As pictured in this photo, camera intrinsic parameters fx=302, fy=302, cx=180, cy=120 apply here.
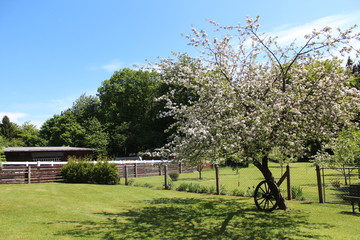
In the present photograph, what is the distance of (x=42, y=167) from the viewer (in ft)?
68.6

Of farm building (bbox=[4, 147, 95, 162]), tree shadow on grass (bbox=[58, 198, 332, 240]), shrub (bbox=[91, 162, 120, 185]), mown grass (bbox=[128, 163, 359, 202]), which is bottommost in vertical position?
mown grass (bbox=[128, 163, 359, 202])

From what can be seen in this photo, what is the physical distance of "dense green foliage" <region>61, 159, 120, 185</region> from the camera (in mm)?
20188

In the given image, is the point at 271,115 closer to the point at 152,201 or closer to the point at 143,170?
the point at 152,201

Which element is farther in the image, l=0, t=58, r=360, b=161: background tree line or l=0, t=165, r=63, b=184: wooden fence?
l=0, t=58, r=360, b=161: background tree line

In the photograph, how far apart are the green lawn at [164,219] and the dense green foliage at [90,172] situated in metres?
7.01

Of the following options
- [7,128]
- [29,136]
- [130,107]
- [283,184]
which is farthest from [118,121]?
[283,184]

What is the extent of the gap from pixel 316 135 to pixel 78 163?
16327mm

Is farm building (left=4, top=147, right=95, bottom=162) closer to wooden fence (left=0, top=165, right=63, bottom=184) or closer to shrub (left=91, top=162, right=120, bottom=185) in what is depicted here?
wooden fence (left=0, top=165, right=63, bottom=184)

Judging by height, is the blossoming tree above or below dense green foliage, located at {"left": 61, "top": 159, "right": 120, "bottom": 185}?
above

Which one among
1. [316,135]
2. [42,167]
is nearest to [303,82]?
[316,135]

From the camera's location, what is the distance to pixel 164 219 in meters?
9.48

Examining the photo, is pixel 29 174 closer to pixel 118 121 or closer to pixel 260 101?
pixel 260 101

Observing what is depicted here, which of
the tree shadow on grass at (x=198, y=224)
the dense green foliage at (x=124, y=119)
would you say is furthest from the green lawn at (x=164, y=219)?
the dense green foliage at (x=124, y=119)

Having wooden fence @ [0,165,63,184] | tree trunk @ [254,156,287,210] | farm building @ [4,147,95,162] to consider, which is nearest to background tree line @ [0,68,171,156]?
farm building @ [4,147,95,162]
